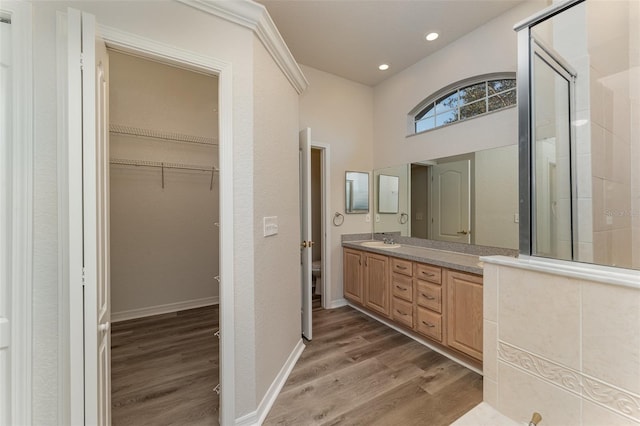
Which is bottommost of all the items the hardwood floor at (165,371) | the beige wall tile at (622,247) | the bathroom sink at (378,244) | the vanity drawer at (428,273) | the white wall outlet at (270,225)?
the hardwood floor at (165,371)

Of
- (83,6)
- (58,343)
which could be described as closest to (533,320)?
(58,343)

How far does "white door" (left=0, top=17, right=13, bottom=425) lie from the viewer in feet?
3.10

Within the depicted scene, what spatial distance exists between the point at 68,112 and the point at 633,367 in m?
2.16

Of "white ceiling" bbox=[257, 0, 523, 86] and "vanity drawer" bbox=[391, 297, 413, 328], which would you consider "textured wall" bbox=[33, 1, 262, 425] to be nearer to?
"white ceiling" bbox=[257, 0, 523, 86]

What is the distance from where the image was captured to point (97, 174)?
105 centimetres

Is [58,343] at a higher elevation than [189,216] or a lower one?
lower

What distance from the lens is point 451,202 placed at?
2.81m

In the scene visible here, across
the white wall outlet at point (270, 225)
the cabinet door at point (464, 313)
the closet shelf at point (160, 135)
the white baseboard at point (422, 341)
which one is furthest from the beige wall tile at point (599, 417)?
the closet shelf at point (160, 135)

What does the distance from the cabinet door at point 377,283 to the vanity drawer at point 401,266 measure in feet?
0.33

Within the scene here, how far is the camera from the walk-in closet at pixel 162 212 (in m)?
2.80

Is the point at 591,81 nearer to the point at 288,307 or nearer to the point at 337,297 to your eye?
the point at 288,307

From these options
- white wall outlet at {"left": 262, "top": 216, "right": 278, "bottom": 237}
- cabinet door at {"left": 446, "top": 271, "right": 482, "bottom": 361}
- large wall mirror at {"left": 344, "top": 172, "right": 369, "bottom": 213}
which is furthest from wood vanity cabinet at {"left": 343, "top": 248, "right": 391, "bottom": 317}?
white wall outlet at {"left": 262, "top": 216, "right": 278, "bottom": 237}

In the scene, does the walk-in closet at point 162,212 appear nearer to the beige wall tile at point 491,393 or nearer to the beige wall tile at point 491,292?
the beige wall tile at point 491,393

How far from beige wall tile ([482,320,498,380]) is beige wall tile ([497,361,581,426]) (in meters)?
0.02
